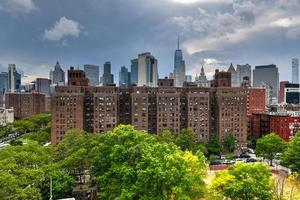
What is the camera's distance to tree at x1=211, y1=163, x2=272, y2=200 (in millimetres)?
33438

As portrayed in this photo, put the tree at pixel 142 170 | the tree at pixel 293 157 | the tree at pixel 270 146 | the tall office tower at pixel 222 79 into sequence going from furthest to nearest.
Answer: the tall office tower at pixel 222 79
the tree at pixel 270 146
the tree at pixel 293 157
the tree at pixel 142 170

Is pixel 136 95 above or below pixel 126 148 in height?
above

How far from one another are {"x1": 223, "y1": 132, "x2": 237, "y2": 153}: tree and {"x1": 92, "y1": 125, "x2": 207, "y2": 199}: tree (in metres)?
39.2

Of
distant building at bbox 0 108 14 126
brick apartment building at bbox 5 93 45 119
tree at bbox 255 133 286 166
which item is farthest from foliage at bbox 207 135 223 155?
brick apartment building at bbox 5 93 45 119

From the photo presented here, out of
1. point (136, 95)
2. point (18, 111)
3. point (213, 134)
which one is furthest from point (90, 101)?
point (18, 111)

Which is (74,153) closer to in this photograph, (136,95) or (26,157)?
(26,157)

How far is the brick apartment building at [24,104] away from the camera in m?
159

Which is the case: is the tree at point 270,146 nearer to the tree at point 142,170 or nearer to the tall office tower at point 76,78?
the tree at point 142,170

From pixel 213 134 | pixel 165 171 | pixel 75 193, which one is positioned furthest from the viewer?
pixel 213 134

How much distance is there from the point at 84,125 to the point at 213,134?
3231cm

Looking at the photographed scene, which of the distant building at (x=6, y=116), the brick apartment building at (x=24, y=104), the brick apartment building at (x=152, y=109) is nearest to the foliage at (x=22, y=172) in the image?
the brick apartment building at (x=152, y=109)

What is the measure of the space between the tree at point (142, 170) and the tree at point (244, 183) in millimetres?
2775

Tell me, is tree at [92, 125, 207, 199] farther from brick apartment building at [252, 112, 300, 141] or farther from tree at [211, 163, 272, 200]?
brick apartment building at [252, 112, 300, 141]

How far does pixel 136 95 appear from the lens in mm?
82562
